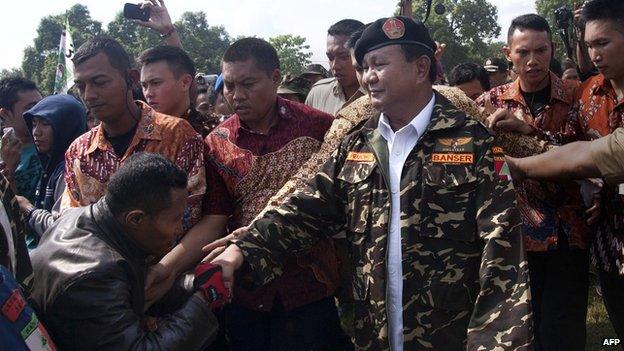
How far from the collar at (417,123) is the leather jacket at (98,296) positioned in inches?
39.8

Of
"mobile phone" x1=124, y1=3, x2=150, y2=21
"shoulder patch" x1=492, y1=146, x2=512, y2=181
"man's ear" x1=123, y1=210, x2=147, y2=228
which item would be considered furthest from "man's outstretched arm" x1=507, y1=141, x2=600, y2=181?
"mobile phone" x1=124, y1=3, x2=150, y2=21

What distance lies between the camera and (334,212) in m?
2.73

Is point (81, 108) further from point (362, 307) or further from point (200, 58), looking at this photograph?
point (200, 58)

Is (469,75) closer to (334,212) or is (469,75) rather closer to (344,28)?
(344,28)

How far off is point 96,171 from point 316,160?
1096 millimetres

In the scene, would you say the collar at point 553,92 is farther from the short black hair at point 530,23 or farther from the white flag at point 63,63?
the white flag at point 63,63

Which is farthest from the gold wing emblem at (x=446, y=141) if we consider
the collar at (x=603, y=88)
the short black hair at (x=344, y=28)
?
the short black hair at (x=344, y=28)

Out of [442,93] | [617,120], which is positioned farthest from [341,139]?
[617,120]

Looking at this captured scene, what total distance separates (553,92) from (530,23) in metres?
0.49

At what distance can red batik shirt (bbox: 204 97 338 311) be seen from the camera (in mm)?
3086

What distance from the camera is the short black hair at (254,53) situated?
128 inches

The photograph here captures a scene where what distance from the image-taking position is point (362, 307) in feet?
8.56

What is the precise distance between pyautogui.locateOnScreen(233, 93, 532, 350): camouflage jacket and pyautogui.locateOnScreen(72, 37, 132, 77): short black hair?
137 centimetres

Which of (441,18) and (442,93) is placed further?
(441,18)
